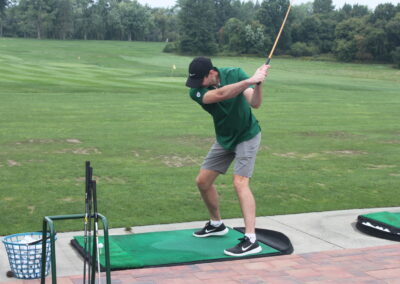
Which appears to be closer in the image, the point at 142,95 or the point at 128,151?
the point at 128,151

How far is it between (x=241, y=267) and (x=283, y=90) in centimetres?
2567

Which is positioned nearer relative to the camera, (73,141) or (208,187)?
(208,187)

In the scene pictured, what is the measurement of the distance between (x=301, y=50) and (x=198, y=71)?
70790 millimetres

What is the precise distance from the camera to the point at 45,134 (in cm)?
1367

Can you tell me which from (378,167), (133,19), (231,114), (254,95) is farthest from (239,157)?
(133,19)

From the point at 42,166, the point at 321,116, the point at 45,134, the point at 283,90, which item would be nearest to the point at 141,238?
the point at 42,166

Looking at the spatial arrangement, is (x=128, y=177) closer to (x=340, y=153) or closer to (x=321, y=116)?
(x=340, y=153)

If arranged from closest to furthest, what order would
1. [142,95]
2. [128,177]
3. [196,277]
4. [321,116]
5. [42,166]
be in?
[196,277] → [128,177] → [42,166] → [321,116] → [142,95]

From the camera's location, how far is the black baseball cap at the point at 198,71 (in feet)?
19.4

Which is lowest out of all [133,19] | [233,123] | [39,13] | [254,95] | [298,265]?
[298,265]

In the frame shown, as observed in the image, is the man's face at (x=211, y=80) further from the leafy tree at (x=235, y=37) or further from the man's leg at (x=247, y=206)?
the leafy tree at (x=235, y=37)

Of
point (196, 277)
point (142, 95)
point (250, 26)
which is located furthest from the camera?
point (250, 26)

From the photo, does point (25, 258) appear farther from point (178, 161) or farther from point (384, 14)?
point (384, 14)

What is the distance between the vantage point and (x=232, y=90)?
571 cm
